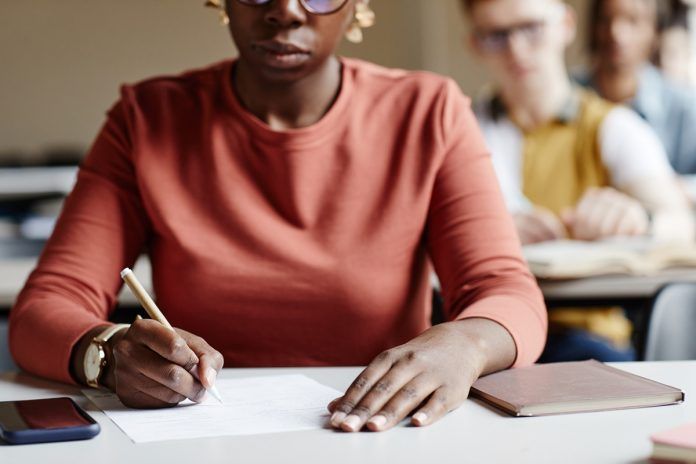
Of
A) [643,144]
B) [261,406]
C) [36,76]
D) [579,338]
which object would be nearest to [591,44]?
[643,144]

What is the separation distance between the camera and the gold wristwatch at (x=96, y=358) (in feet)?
3.82

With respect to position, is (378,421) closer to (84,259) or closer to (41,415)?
(41,415)

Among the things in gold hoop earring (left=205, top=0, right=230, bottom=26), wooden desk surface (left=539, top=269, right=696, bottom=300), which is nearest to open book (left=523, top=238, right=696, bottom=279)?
wooden desk surface (left=539, top=269, right=696, bottom=300)

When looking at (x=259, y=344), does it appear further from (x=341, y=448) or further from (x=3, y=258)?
(x=3, y=258)

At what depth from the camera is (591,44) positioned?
10.7 feet

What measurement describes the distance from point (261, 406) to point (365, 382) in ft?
0.42

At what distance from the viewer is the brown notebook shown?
1038 mm

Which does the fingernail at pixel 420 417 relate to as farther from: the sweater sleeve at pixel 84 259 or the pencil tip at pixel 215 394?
the sweater sleeve at pixel 84 259

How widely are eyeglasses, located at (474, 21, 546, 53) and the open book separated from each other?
2.53ft

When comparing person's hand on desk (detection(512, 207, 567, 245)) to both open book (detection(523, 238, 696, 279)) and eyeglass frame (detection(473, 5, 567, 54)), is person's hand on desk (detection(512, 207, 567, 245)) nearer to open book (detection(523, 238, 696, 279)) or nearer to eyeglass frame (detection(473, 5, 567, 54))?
open book (detection(523, 238, 696, 279))

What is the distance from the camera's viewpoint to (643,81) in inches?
Result: 127

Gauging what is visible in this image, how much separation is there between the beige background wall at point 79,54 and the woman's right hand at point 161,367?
110 inches

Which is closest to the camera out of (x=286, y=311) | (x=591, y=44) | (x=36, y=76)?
(x=286, y=311)

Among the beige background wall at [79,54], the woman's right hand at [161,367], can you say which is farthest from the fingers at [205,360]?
the beige background wall at [79,54]
